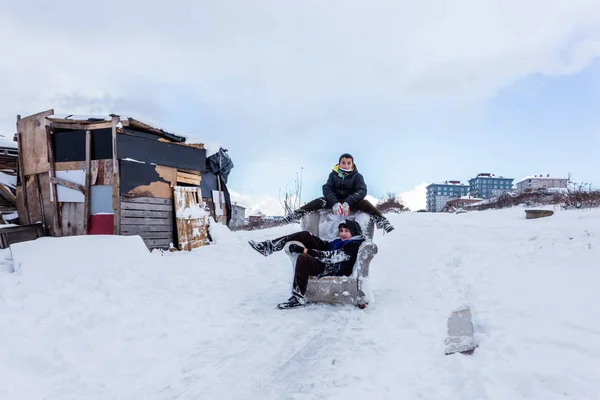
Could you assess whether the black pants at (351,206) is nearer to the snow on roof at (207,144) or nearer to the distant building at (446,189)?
the snow on roof at (207,144)

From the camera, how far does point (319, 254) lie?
183 inches

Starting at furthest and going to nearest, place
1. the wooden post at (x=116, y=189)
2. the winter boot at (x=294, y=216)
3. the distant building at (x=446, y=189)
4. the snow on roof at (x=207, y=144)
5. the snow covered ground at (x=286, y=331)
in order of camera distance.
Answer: the distant building at (x=446, y=189) < the snow on roof at (x=207, y=144) < the wooden post at (x=116, y=189) < the winter boot at (x=294, y=216) < the snow covered ground at (x=286, y=331)

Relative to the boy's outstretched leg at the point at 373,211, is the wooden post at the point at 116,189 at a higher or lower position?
higher

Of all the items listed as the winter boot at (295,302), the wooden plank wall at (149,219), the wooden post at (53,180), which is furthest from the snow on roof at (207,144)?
the winter boot at (295,302)

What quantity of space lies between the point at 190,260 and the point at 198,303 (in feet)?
9.24

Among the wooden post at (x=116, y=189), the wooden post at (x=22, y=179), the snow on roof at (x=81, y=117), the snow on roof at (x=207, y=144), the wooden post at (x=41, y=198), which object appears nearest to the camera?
the wooden post at (x=116, y=189)

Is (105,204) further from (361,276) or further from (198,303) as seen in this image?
(361,276)

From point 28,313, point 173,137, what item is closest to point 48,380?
point 28,313

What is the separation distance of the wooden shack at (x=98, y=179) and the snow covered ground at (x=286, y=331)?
1.84 metres

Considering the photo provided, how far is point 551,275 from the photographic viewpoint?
3990 millimetres

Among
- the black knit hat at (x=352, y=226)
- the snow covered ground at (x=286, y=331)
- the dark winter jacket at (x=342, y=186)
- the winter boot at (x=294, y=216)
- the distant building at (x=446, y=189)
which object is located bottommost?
the snow covered ground at (x=286, y=331)

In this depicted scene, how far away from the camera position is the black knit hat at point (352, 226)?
4.82 m

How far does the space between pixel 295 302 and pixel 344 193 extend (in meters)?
1.90

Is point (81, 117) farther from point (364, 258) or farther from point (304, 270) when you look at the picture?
point (364, 258)
